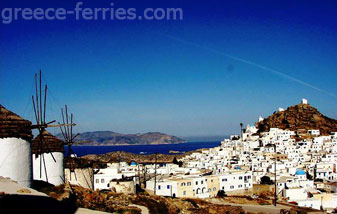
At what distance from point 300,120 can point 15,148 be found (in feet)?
391

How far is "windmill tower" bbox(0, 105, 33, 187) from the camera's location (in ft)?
55.2

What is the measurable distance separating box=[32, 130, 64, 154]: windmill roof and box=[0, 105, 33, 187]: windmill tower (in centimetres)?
383

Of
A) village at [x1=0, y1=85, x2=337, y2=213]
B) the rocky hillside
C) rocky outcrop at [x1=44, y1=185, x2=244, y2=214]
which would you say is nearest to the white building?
village at [x1=0, y1=85, x2=337, y2=213]

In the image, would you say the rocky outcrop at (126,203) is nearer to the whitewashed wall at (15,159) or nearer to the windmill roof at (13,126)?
the whitewashed wall at (15,159)

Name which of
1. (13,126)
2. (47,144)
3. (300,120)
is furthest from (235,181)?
(300,120)

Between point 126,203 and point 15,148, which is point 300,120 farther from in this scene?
point 15,148

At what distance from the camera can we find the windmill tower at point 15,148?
Answer: 16.8 meters

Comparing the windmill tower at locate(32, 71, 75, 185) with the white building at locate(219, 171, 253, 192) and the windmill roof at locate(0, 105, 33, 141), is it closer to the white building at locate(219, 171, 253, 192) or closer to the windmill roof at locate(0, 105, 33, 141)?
the windmill roof at locate(0, 105, 33, 141)

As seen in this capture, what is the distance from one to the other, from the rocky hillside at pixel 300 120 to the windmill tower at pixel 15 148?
11133cm

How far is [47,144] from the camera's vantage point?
22.4 meters

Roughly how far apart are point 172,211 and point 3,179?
1538 cm

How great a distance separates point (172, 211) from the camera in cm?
2875

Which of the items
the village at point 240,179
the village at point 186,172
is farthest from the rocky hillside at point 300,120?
Answer: the village at point 240,179

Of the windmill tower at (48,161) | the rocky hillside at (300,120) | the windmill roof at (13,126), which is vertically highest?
the rocky hillside at (300,120)
